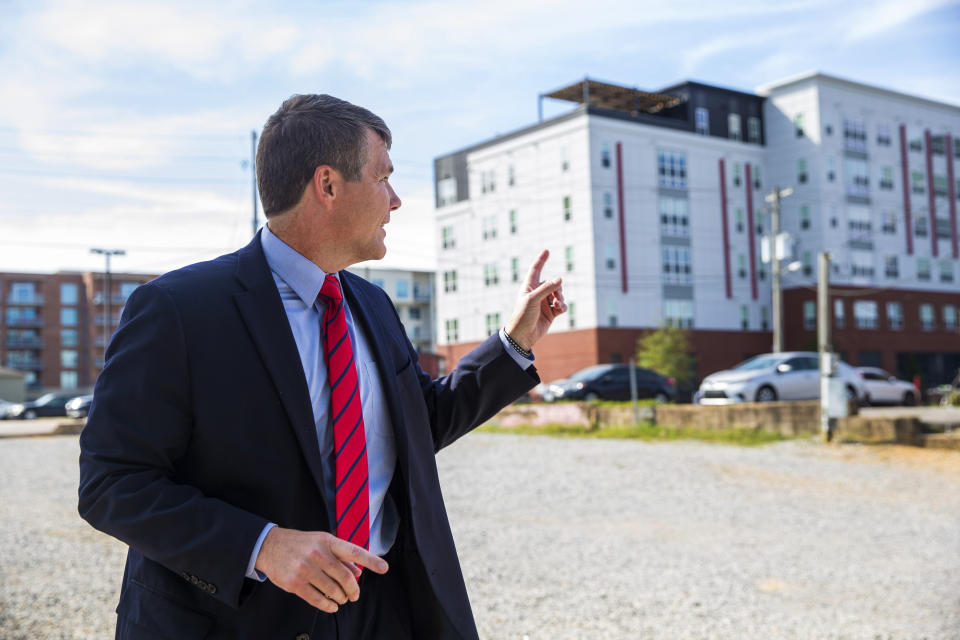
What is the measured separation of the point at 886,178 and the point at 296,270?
5666 cm

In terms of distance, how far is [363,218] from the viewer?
2.19 metres

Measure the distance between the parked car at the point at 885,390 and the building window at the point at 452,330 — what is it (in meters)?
20.4

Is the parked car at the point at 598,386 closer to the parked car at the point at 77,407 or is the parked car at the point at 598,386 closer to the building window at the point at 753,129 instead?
the parked car at the point at 77,407

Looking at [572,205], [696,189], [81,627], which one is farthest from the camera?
[696,189]

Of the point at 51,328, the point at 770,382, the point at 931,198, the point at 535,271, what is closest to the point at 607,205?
the point at 770,382

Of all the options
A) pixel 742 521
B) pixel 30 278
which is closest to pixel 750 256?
pixel 742 521

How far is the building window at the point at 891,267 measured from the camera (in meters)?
52.3

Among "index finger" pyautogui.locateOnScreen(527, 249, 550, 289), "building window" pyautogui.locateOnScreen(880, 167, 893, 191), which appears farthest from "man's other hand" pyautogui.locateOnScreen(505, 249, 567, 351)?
"building window" pyautogui.locateOnScreen(880, 167, 893, 191)

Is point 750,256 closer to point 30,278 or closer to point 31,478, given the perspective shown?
point 31,478

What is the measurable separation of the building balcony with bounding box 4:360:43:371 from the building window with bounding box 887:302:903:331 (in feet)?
256

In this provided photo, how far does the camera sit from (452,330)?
46.0m

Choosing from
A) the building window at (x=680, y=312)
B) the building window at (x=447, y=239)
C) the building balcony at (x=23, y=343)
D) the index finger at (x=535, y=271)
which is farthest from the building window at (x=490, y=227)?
the building balcony at (x=23, y=343)

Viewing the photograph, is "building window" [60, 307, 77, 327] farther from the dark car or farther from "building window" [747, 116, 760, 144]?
"building window" [747, 116, 760, 144]

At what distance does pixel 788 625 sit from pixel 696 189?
42150mm
